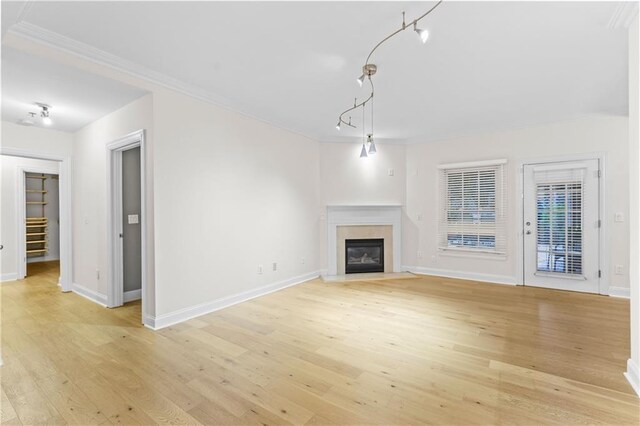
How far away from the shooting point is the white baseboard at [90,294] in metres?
4.04

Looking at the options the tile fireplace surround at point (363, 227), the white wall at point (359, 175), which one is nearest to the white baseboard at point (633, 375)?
the tile fireplace surround at point (363, 227)

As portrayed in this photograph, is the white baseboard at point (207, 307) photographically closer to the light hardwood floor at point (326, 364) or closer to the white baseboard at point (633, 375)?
the light hardwood floor at point (326, 364)

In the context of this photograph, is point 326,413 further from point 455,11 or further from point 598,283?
point 598,283

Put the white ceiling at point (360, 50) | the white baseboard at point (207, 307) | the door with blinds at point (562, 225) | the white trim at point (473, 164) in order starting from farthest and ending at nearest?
the white trim at point (473, 164)
the door with blinds at point (562, 225)
the white baseboard at point (207, 307)
the white ceiling at point (360, 50)

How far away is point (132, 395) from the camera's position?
208cm

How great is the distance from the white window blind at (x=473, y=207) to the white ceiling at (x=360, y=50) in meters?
1.35

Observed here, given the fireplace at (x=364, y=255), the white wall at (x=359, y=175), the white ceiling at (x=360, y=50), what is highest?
the white ceiling at (x=360, y=50)

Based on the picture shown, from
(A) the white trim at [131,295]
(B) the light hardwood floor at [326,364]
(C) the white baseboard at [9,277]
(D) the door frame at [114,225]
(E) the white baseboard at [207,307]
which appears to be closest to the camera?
(B) the light hardwood floor at [326,364]

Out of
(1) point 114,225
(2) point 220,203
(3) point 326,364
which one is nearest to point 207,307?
(2) point 220,203

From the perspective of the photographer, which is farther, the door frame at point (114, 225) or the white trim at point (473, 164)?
the white trim at point (473, 164)

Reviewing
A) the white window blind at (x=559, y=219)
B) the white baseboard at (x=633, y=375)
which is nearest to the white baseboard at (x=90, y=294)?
the white baseboard at (x=633, y=375)

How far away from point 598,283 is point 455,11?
15.2ft

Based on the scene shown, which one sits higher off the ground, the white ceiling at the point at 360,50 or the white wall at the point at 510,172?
the white ceiling at the point at 360,50

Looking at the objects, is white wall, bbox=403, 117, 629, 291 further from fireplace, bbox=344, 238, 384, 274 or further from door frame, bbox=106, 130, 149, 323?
door frame, bbox=106, 130, 149, 323
